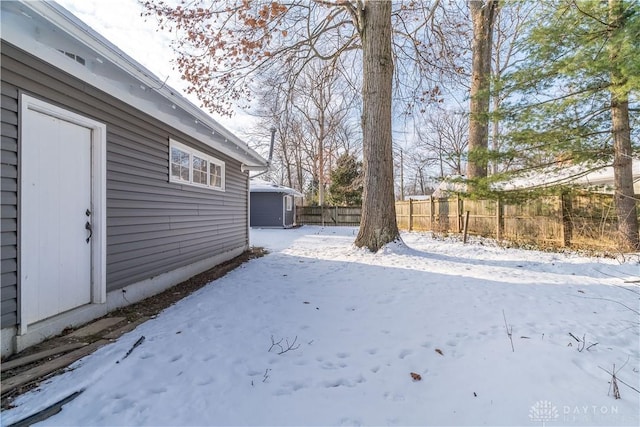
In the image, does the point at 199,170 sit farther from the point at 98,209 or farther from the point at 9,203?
the point at 9,203

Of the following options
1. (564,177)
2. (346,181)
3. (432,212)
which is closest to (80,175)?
(564,177)

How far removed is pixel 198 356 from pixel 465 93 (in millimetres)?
11891

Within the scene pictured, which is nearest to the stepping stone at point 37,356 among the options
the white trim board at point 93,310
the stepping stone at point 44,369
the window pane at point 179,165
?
the stepping stone at point 44,369

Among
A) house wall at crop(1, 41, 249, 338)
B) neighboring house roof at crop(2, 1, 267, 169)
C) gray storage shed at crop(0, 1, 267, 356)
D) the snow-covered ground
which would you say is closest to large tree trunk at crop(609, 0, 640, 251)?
the snow-covered ground

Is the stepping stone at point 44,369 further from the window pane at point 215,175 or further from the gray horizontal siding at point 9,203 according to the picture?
the window pane at point 215,175

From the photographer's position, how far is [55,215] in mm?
2936

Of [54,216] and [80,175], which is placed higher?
[80,175]

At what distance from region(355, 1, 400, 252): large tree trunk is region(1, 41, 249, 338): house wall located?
3.53m

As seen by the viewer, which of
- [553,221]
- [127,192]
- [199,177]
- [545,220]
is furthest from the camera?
[545,220]

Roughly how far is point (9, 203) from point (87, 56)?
1.43 meters

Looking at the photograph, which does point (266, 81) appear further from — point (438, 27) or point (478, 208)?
point (478, 208)

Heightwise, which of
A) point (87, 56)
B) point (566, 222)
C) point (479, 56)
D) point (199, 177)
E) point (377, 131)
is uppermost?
point (479, 56)

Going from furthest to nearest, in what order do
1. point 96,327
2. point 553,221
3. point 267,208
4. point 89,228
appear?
1. point 267,208
2. point 553,221
3. point 89,228
4. point 96,327

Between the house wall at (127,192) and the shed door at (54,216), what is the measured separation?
13 cm
